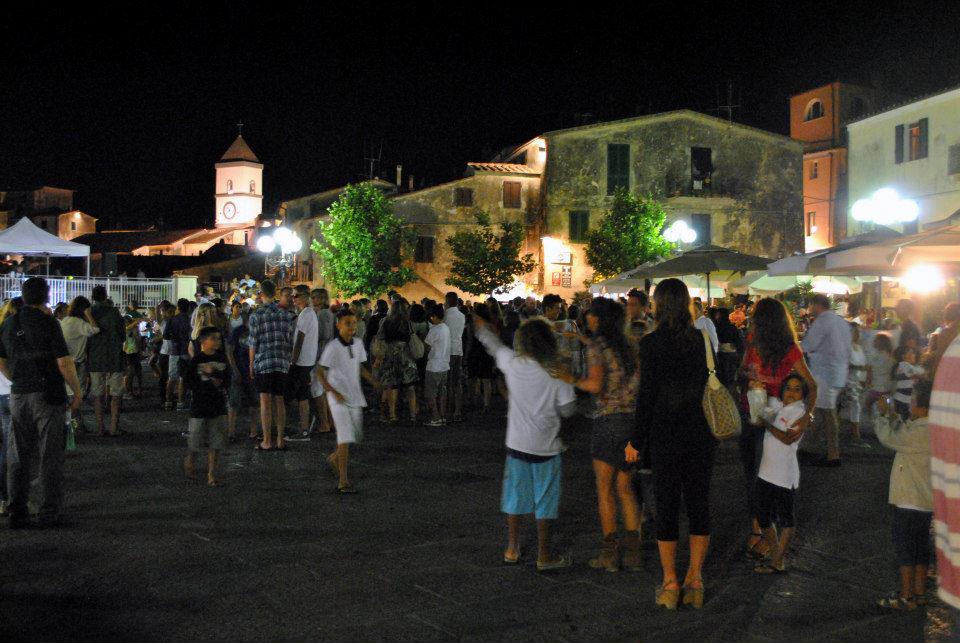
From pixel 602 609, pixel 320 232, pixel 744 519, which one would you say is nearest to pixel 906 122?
pixel 320 232

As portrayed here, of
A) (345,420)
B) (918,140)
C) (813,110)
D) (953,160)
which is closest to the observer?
(345,420)

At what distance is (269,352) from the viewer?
1011 centimetres

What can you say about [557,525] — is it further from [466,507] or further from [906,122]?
[906,122]

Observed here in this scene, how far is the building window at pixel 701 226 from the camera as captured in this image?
131 ft

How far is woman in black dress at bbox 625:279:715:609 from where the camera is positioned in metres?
4.79

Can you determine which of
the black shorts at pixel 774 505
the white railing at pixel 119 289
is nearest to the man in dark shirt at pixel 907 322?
the black shorts at pixel 774 505

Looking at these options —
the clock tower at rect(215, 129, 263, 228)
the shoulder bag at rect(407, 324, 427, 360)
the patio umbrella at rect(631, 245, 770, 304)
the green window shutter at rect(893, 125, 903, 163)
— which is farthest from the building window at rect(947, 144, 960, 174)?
the clock tower at rect(215, 129, 263, 228)

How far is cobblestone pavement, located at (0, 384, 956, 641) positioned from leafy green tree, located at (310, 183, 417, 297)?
99.2 feet

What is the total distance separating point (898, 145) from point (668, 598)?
1374 inches

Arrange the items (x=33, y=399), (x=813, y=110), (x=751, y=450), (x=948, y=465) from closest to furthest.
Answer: (x=948, y=465)
(x=751, y=450)
(x=33, y=399)
(x=813, y=110)

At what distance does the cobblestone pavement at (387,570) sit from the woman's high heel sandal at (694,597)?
51mm

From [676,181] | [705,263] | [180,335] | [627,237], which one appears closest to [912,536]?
[705,263]

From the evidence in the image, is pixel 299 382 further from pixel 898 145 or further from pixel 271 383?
pixel 898 145

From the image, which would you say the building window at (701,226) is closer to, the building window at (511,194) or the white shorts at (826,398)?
the building window at (511,194)
